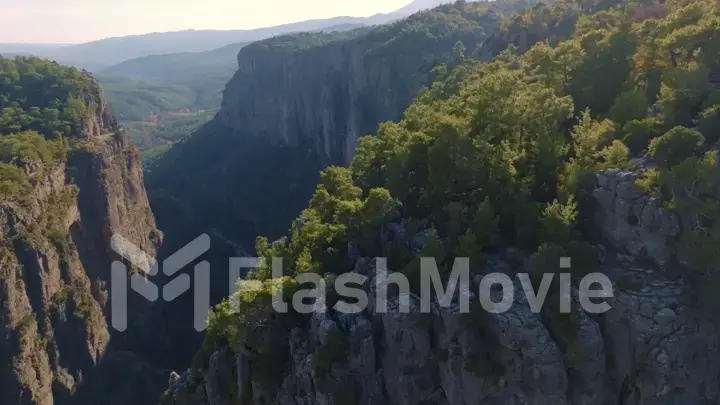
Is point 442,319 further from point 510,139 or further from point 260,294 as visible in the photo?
point 510,139

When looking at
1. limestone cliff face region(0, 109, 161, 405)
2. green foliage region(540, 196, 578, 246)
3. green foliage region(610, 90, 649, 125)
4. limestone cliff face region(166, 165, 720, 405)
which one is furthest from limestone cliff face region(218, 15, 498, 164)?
limestone cliff face region(166, 165, 720, 405)

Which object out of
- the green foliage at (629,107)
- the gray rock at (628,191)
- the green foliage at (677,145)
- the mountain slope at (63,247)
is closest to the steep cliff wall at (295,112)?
the mountain slope at (63,247)

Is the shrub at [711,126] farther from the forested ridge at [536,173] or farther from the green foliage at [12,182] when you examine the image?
the green foliage at [12,182]

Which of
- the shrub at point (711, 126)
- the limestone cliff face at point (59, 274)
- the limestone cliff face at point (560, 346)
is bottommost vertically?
the limestone cliff face at point (59, 274)

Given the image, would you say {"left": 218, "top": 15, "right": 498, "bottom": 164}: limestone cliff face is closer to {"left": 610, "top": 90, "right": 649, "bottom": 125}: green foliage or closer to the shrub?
{"left": 610, "top": 90, "right": 649, "bottom": 125}: green foliage

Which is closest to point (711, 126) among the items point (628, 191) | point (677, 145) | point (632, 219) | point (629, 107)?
point (677, 145)

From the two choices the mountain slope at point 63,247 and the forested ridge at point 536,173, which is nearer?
the forested ridge at point 536,173

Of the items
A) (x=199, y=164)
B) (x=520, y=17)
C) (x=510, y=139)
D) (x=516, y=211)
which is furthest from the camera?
(x=199, y=164)

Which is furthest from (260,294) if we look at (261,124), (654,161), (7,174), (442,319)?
(261,124)
